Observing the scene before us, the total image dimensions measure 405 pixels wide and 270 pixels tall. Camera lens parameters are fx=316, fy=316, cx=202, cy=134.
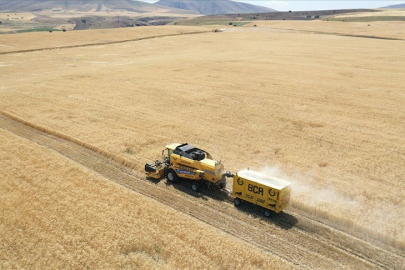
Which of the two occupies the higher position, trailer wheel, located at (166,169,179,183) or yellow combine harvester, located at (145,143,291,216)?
yellow combine harvester, located at (145,143,291,216)

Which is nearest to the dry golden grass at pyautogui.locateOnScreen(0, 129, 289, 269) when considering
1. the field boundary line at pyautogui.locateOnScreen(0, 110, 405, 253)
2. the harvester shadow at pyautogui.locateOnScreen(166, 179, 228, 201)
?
the harvester shadow at pyautogui.locateOnScreen(166, 179, 228, 201)

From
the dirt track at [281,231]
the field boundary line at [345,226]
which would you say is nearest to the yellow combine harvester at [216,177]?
the dirt track at [281,231]

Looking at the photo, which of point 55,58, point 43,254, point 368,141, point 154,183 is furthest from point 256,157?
point 55,58

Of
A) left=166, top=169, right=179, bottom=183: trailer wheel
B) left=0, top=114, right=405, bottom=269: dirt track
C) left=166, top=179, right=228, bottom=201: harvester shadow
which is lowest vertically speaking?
left=0, top=114, right=405, bottom=269: dirt track

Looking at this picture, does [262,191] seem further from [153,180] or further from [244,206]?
[153,180]

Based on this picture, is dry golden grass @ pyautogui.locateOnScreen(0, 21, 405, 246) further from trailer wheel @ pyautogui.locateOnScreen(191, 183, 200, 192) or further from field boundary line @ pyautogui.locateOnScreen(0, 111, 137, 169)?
trailer wheel @ pyautogui.locateOnScreen(191, 183, 200, 192)

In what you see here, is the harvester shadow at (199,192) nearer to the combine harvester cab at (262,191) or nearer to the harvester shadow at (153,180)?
the harvester shadow at (153,180)
